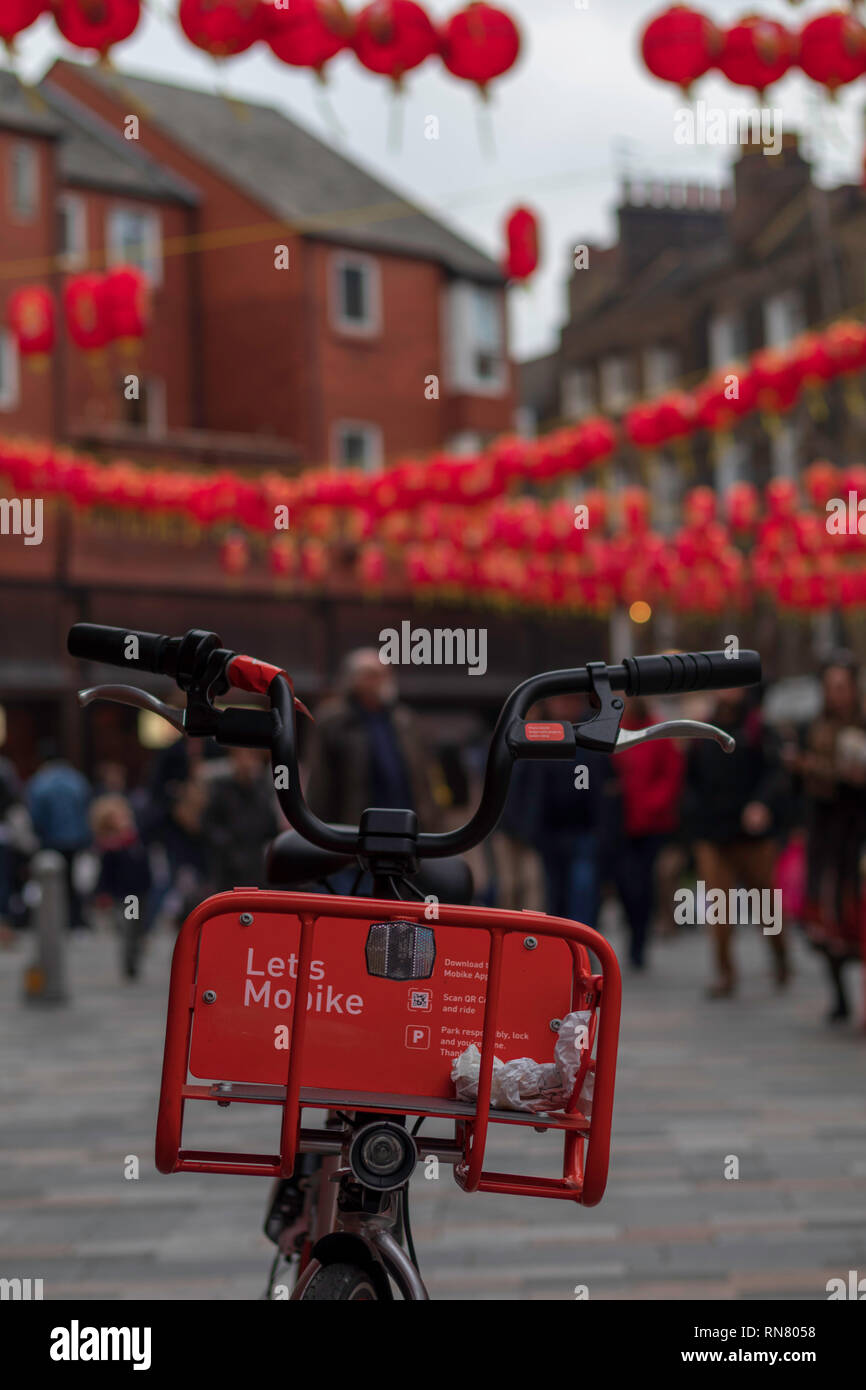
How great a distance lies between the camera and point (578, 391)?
42094 millimetres

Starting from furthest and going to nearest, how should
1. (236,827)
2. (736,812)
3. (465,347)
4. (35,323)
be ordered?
(465,347)
(35,323)
(736,812)
(236,827)

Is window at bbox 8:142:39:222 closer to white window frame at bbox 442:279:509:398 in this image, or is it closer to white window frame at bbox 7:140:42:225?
white window frame at bbox 7:140:42:225

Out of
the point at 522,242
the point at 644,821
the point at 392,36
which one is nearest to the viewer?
the point at 392,36

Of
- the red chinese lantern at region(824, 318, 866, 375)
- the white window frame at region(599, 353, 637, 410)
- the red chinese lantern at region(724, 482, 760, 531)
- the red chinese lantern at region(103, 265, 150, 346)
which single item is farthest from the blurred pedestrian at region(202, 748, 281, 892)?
the white window frame at region(599, 353, 637, 410)

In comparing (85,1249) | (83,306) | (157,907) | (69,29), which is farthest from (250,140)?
(85,1249)

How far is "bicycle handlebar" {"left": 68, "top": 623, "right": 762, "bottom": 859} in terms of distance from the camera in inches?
84.9

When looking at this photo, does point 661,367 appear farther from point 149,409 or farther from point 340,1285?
point 340,1285

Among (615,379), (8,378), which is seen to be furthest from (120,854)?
(615,379)

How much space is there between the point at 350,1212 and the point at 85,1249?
2.58 metres

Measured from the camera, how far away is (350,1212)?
2293mm

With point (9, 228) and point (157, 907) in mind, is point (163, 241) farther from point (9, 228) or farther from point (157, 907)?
point (157, 907)

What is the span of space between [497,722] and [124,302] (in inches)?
495

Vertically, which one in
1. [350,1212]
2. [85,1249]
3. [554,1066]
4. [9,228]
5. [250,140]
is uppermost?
[250,140]

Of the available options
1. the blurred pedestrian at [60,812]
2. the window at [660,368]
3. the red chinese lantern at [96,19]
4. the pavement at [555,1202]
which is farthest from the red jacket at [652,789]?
the window at [660,368]
